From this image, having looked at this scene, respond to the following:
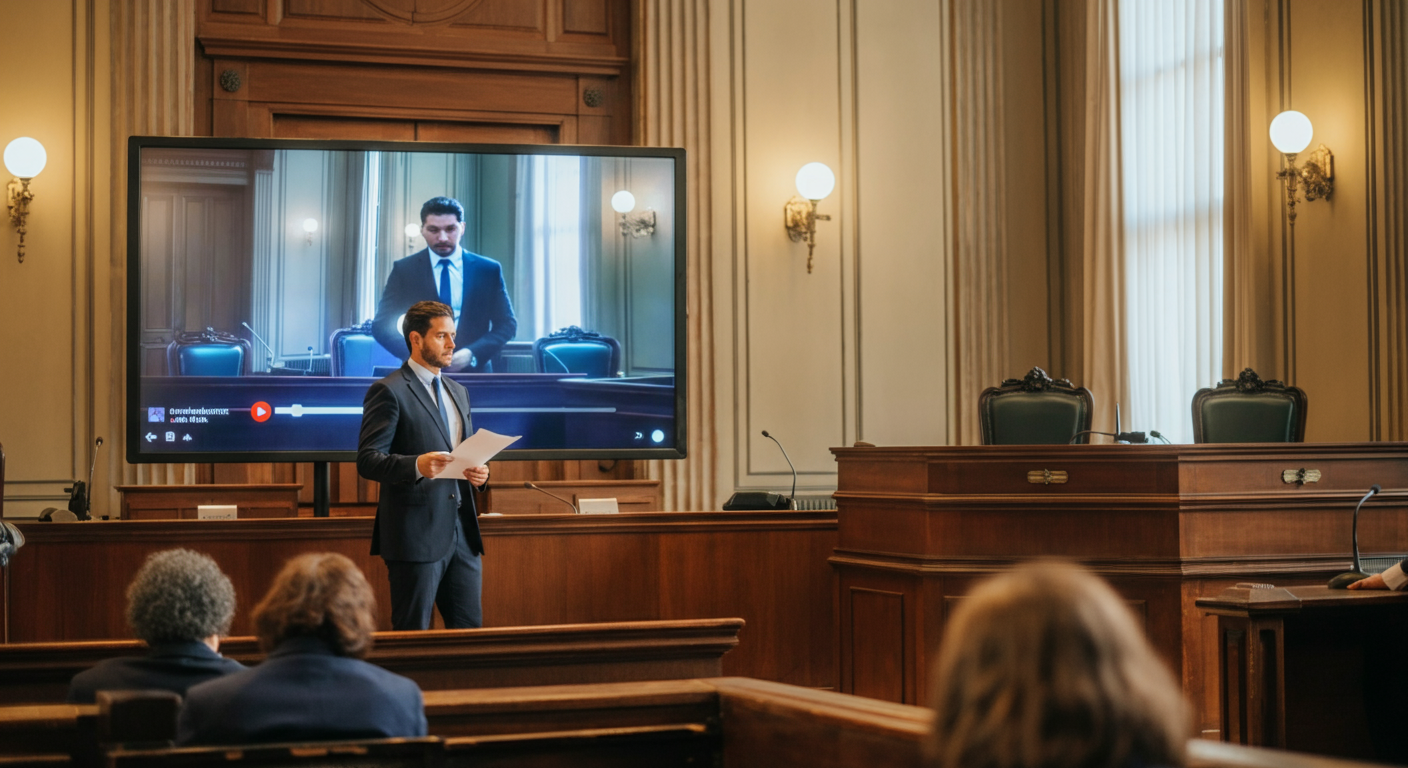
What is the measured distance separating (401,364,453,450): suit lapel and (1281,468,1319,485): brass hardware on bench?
2819 mm

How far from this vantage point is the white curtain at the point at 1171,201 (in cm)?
648

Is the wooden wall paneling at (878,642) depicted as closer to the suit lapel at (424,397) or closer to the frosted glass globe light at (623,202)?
the suit lapel at (424,397)

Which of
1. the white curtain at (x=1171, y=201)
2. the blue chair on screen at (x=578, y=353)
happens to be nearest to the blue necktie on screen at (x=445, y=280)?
the blue chair on screen at (x=578, y=353)

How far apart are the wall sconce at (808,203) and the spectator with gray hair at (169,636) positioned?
210 inches

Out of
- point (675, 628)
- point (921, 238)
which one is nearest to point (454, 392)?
point (675, 628)

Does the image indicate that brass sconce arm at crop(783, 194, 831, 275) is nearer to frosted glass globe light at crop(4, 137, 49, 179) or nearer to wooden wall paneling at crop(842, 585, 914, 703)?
wooden wall paneling at crop(842, 585, 914, 703)

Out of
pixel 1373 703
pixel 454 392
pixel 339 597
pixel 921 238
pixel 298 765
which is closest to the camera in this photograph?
pixel 298 765

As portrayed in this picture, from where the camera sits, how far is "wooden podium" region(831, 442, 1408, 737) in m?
4.41

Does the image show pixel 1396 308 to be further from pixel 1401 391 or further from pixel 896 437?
pixel 896 437

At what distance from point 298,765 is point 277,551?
11.2ft

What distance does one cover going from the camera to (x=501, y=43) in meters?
7.19

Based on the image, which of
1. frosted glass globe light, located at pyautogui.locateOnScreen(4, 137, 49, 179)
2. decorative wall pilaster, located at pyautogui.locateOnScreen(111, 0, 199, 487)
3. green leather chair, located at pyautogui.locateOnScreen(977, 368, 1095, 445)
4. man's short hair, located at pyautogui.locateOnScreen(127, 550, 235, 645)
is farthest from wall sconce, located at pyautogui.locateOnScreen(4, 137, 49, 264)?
man's short hair, located at pyautogui.locateOnScreen(127, 550, 235, 645)

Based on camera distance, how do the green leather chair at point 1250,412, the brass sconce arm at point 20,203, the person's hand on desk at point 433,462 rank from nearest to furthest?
the person's hand on desk at point 433,462 < the green leather chair at point 1250,412 < the brass sconce arm at point 20,203

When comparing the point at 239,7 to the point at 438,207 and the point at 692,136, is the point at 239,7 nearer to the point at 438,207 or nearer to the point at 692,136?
the point at 438,207
